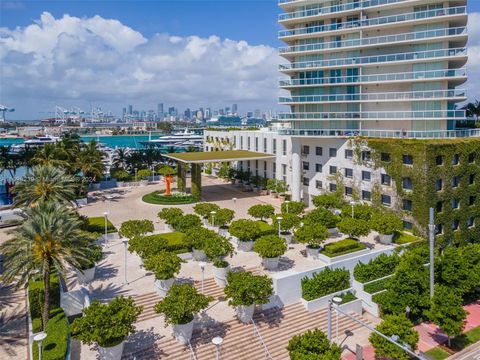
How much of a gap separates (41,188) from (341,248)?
28564mm

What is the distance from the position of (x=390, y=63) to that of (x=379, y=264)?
1040 inches

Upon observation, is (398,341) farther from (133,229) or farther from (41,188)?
(41,188)

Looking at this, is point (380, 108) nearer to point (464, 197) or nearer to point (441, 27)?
point (441, 27)

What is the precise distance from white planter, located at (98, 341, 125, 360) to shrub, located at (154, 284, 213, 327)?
116 inches

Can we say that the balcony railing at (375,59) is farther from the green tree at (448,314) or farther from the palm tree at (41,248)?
the palm tree at (41,248)

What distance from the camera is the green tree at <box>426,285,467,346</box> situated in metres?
25.4

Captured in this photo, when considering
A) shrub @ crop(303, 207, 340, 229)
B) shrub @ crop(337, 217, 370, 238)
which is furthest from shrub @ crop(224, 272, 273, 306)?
shrub @ crop(303, 207, 340, 229)

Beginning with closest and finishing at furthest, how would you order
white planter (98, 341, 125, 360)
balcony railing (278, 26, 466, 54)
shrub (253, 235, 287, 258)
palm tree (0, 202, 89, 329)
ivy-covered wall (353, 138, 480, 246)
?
white planter (98, 341, 125, 360)
palm tree (0, 202, 89, 329)
shrub (253, 235, 287, 258)
ivy-covered wall (353, 138, 480, 246)
balcony railing (278, 26, 466, 54)

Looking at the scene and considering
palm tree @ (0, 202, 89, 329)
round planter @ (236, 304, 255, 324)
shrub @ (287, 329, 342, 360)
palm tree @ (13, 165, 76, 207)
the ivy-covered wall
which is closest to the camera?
shrub @ (287, 329, 342, 360)

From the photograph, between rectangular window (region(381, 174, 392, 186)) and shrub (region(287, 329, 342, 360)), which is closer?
shrub (region(287, 329, 342, 360))

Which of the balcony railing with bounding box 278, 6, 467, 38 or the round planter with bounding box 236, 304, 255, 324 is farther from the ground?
the balcony railing with bounding box 278, 6, 467, 38

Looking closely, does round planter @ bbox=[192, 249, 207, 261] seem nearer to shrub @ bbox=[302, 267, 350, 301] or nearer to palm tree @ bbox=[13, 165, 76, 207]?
shrub @ bbox=[302, 267, 350, 301]

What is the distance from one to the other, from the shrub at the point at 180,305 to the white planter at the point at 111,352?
9.63ft

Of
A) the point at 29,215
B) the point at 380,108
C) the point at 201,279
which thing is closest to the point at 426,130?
the point at 380,108
